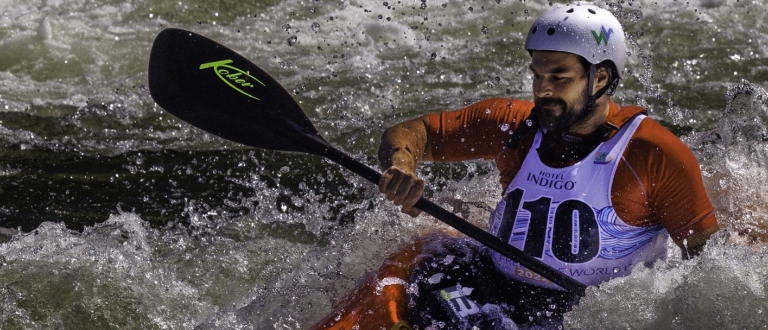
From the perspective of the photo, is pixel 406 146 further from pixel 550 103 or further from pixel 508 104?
pixel 550 103

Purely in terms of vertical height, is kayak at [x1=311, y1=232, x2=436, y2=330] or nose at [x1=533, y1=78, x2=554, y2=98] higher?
nose at [x1=533, y1=78, x2=554, y2=98]

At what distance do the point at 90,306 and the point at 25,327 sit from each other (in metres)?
0.25

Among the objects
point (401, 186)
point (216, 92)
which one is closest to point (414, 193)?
point (401, 186)

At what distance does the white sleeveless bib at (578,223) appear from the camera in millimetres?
2977

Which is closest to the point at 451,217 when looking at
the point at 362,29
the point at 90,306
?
the point at 90,306

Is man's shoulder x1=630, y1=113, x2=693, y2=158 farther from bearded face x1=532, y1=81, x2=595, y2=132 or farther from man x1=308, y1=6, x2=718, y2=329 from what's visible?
bearded face x1=532, y1=81, x2=595, y2=132

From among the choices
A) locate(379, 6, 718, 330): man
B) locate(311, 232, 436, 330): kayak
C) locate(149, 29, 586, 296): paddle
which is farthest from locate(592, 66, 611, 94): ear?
locate(149, 29, 586, 296): paddle

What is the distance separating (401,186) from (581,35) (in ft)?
2.51

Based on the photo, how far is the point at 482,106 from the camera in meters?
3.41

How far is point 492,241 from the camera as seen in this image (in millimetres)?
3016

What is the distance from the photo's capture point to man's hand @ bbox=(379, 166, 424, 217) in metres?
2.90

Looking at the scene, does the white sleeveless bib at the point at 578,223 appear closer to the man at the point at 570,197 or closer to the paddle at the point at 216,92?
the man at the point at 570,197

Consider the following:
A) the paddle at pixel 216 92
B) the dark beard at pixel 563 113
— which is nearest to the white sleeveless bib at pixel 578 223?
the dark beard at pixel 563 113

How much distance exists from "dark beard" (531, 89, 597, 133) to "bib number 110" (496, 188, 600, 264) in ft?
0.78
